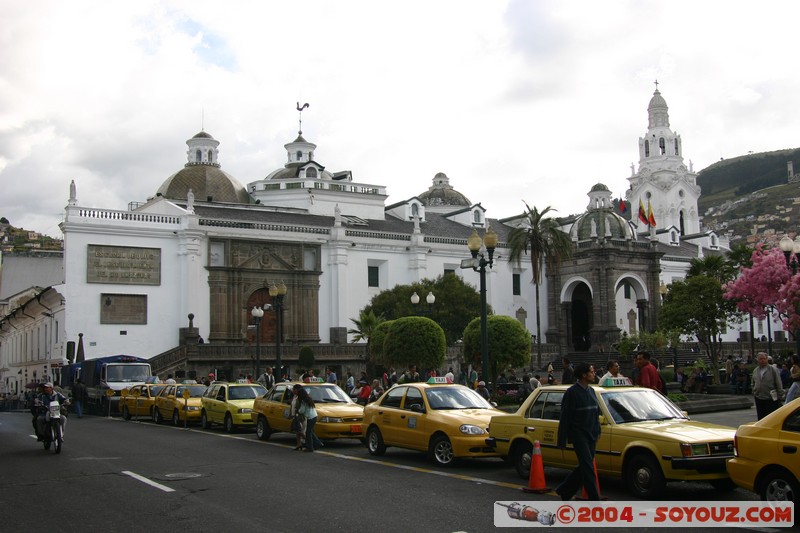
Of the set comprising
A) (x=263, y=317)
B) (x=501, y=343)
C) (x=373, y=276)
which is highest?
(x=373, y=276)

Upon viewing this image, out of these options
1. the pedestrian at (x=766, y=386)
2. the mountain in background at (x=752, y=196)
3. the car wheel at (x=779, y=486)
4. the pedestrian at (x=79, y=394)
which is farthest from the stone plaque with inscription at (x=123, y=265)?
the mountain in background at (x=752, y=196)

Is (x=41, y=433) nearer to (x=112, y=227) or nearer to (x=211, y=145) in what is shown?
(x=112, y=227)

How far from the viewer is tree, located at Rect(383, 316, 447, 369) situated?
3151cm

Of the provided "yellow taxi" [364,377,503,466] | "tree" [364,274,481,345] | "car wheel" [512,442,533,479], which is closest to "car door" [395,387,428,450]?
"yellow taxi" [364,377,503,466]

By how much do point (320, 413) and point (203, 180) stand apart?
42.3m

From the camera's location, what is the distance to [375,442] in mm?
16203

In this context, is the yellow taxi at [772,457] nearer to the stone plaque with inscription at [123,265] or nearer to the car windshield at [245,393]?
the car windshield at [245,393]

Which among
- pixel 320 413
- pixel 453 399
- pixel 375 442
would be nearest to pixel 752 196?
pixel 320 413

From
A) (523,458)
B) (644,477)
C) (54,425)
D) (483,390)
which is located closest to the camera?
(644,477)

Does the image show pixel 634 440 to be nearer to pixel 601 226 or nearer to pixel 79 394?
pixel 79 394

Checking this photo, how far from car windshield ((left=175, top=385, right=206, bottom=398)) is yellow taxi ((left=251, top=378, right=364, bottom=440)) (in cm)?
589

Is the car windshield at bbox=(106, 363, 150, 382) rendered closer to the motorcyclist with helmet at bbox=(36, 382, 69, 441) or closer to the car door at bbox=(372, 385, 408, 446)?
the motorcyclist with helmet at bbox=(36, 382, 69, 441)

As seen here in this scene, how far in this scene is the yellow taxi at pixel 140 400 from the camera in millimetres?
27891

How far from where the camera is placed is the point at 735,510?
973cm
